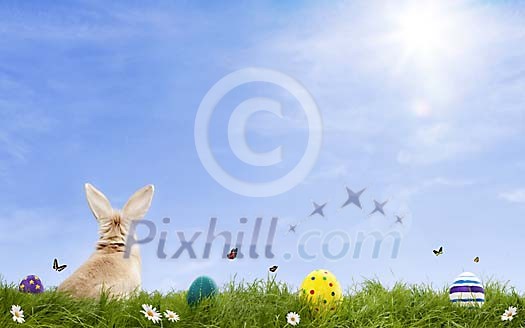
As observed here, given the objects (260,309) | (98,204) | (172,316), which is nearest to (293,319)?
(260,309)

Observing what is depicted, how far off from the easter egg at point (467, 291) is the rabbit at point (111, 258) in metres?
2.40

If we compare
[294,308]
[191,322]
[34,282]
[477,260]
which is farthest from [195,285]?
[477,260]

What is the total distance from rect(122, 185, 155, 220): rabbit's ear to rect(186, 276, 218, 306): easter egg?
0.84 metres

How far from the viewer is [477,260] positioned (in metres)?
5.88

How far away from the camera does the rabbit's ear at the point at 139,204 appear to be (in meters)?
5.46

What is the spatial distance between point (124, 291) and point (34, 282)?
1067 mm

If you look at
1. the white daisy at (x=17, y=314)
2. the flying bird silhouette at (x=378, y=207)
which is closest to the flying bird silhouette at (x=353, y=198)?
the flying bird silhouette at (x=378, y=207)

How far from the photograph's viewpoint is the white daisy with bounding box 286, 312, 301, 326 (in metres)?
4.77

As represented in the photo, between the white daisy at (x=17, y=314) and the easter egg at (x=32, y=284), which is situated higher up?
the easter egg at (x=32, y=284)

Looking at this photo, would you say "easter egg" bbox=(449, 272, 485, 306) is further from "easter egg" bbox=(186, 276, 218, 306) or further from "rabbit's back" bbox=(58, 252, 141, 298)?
"rabbit's back" bbox=(58, 252, 141, 298)

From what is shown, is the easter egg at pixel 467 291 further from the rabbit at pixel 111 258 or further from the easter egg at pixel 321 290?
the rabbit at pixel 111 258

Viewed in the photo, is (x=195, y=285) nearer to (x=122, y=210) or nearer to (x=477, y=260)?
(x=122, y=210)

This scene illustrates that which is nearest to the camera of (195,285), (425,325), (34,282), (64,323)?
(64,323)

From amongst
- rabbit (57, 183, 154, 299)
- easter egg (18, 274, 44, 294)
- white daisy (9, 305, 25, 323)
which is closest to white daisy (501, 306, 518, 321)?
rabbit (57, 183, 154, 299)
